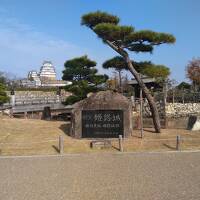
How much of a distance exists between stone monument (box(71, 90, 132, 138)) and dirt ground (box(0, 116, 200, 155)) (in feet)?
1.61

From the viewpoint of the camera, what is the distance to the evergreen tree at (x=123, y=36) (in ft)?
50.1

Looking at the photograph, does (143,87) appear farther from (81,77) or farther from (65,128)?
(81,77)

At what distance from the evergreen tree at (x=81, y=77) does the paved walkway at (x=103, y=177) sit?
34.2 feet

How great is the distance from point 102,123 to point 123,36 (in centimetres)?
380

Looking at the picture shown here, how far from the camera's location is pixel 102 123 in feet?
49.6

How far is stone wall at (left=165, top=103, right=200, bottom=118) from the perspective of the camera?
30570mm

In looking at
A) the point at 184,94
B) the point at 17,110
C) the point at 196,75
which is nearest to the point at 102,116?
the point at 17,110

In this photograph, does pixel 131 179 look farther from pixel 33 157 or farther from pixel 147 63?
pixel 147 63

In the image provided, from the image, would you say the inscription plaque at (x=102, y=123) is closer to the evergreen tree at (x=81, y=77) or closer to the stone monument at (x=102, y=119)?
the stone monument at (x=102, y=119)

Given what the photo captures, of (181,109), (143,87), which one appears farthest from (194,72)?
(143,87)

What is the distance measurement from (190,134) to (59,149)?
612 cm

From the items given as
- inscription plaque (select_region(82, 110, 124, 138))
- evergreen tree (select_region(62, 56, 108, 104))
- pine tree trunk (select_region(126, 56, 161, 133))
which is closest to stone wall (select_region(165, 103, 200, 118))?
evergreen tree (select_region(62, 56, 108, 104))

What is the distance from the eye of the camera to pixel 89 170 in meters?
9.51

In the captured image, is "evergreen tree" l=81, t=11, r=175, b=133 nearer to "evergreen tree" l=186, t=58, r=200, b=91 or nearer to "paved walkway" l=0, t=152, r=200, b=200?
"paved walkway" l=0, t=152, r=200, b=200
